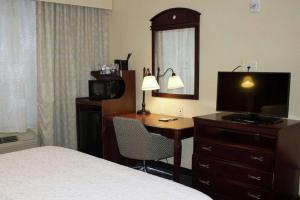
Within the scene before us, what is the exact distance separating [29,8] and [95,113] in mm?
1564

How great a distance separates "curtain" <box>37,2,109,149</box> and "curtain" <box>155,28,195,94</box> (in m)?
1.04

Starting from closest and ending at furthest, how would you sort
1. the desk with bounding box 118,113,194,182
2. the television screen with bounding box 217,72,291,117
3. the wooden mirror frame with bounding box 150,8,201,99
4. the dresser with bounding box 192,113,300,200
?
the dresser with bounding box 192,113,300,200 < the television screen with bounding box 217,72,291,117 < the desk with bounding box 118,113,194,182 < the wooden mirror frame with bounding box 150,8,201,99

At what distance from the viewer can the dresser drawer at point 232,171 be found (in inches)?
111

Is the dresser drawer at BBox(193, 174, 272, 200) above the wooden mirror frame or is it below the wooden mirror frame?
below

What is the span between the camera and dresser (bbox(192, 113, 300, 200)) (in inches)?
109

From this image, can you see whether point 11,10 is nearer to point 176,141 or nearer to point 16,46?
point 16,46

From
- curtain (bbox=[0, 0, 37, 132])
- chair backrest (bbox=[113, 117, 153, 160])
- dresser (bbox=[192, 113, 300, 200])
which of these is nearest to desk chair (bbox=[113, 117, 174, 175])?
chair backrest (bbox=[113, 117, 153, 160])

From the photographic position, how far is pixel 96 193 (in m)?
1.86

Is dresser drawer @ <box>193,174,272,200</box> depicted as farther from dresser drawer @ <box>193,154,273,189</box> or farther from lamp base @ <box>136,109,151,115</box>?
lamp base @ <box>136,109,151,115</box>

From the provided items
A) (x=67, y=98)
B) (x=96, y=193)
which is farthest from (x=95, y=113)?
(x=96, y=193)

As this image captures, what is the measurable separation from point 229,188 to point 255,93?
924 millimetres

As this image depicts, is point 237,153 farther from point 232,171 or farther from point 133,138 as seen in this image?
point 133,138

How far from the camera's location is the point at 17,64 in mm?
4023

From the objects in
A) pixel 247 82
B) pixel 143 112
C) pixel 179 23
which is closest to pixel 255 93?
pixel 247 82
